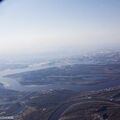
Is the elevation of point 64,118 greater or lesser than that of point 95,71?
lesser

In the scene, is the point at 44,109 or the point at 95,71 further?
the point at 95,71

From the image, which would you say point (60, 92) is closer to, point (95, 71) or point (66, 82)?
point (66, 82)

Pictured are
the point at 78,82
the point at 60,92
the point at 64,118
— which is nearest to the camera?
the point at 64,118

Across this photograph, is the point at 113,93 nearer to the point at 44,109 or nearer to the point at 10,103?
the point at 44,109

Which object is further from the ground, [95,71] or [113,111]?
[95,71]

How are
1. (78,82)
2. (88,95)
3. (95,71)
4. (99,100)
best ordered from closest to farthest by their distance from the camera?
(99,100) → (88,95) → (78,82) → (95,71)

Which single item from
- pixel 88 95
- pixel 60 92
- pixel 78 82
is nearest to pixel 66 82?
pixel 78 82

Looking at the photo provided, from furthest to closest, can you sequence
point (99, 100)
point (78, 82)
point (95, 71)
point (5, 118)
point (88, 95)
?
1. point (95, 71)
2. point (78, 82)
3. point (88, 95)
4. point (99, 100)
5. point (5, 118)

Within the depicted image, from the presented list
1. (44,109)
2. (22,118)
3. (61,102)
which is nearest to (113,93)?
(61,102)

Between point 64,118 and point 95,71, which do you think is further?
point 95,71

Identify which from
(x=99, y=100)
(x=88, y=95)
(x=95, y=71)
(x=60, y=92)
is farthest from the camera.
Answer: (x=95, y=71)
